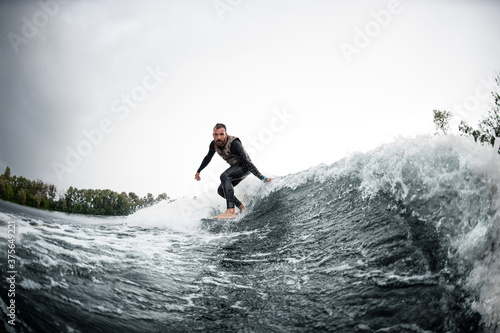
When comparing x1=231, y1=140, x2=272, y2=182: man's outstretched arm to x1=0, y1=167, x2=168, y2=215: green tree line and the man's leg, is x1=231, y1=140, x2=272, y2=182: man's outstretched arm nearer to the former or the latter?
the man's leg

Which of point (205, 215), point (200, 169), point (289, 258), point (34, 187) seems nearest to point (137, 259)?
point (289, 258)

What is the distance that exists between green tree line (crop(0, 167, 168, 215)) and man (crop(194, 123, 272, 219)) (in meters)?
21.6

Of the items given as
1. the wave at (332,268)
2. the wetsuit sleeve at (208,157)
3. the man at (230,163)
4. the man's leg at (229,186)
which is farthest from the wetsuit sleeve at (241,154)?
the wave at (332,268)

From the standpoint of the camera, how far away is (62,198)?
88.9 ft

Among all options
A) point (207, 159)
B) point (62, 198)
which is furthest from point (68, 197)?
point (207, 159)

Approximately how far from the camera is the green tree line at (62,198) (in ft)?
84.0

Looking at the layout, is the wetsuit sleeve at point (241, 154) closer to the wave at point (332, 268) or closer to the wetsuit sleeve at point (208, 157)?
the wetsuit sleeve at point (208, 157)

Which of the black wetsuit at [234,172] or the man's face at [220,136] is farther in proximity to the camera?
the black wetsuit at [234,172]

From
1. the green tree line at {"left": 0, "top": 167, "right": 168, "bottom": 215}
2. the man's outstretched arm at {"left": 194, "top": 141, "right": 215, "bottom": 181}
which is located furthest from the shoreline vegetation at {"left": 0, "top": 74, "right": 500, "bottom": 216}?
the man's outstretched arm at {"left": 194, "top": 141, "right": 215, "bottom": 181}

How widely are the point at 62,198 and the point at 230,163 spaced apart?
29.4 meters

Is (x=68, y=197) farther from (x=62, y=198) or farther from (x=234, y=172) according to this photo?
(x=234, y=172)

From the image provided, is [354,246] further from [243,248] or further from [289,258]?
[243,248]

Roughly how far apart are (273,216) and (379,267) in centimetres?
272

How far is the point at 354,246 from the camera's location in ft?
9.04
